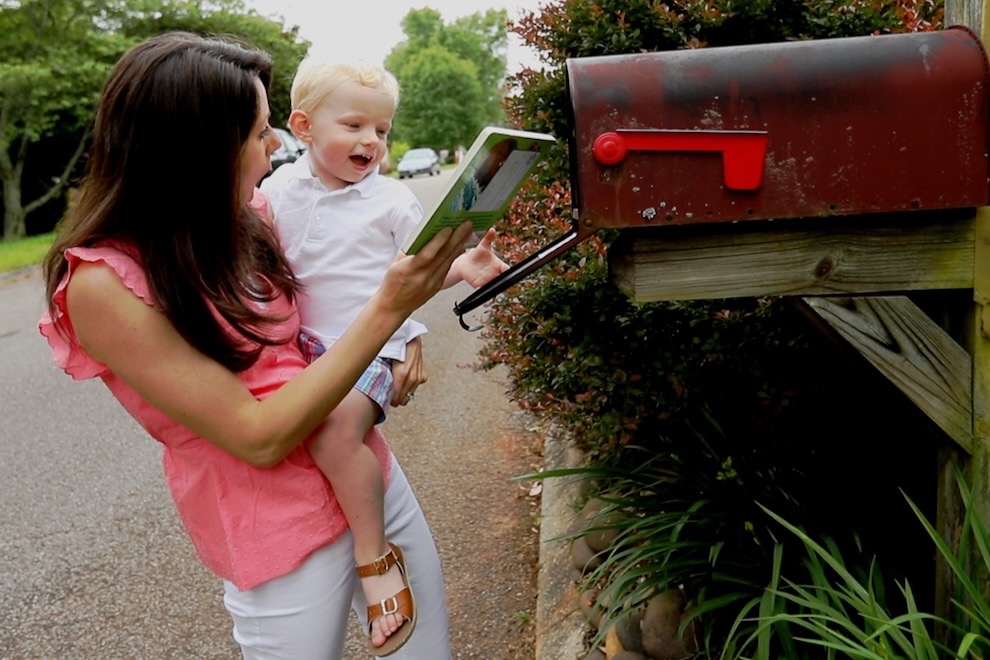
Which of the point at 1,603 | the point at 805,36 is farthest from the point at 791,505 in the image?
the point at 1,603

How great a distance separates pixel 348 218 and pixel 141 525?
114 inches

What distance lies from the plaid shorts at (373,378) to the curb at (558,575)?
2.17 ft

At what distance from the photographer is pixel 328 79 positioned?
7.26 feet

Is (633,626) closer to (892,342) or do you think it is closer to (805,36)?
(892,342)

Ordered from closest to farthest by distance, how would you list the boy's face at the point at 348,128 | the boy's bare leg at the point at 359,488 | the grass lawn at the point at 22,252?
the boy's bare leg at the point at 359,488 → the boy's face at the point at 348,128 → the grass lawn at the point at 22,252

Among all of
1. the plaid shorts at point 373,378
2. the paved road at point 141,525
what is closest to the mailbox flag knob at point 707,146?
the plaid shorts at point 373,378

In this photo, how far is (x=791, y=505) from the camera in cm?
254

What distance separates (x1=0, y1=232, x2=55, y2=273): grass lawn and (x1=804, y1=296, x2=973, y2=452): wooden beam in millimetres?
12632

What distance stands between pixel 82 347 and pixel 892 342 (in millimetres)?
1478

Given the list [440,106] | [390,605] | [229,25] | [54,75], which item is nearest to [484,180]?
[390,605]

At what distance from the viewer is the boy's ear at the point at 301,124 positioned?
7.47 ft

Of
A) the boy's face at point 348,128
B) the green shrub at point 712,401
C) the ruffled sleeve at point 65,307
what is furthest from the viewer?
the green shrub at point 712,401

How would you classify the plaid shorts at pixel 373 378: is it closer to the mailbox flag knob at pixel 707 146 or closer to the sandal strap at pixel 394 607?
the sandal strap at pixel 394 607

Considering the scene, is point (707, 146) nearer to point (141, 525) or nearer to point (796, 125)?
point (796, 125)
